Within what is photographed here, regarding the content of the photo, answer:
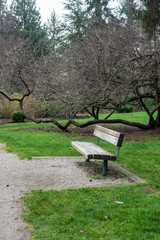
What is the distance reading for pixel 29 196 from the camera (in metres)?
4.23

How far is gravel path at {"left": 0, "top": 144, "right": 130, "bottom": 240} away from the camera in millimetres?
3285

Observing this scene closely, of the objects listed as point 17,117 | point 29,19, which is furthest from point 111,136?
point 29,19

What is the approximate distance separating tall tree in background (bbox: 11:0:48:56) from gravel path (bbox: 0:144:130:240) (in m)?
26.9

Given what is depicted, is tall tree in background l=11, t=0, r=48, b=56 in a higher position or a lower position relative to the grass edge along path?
higher

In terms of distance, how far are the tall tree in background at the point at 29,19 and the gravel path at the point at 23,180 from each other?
26.9 meters

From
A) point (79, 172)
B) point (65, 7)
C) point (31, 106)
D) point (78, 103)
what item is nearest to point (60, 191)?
point (79, 172)

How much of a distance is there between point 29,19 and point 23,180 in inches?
1248

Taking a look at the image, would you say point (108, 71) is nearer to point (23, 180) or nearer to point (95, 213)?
point (23, 180)

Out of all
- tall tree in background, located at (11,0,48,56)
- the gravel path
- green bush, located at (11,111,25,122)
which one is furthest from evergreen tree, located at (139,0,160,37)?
tall tree in background, located at (11,0,48,56)

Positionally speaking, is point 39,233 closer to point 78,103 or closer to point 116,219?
point 116,219

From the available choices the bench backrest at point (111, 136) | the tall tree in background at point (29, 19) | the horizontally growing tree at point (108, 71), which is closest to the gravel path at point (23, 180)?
the bench backrest at point (111, 136)

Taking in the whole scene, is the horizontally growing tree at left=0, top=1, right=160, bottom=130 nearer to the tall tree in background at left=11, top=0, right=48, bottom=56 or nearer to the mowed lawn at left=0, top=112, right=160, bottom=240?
the mowed lawn at left=0, top=112, right=160, bottom=240

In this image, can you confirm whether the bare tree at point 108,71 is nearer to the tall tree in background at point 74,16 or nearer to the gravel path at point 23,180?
the gravel path at point 23,180

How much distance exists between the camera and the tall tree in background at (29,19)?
31.9 meters
